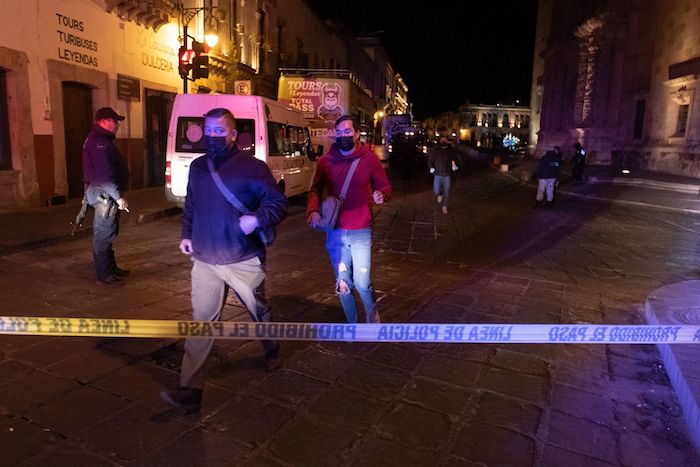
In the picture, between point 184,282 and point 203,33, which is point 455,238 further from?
point 203,33

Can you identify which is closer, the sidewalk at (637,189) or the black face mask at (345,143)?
the black face mask at (345,143)

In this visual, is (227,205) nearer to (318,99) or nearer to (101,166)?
(101,166)

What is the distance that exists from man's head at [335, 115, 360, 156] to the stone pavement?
1.66 metres

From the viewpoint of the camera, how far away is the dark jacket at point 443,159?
1250cm

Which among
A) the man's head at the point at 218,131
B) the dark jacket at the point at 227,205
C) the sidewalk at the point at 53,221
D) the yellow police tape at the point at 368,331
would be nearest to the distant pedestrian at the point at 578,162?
the sidewalk at the point at 53,221

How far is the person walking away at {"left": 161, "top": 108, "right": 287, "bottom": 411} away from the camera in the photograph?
10.7 ft

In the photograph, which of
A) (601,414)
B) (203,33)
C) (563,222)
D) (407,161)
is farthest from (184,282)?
(407,161)

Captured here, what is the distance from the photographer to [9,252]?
7500 millimetres

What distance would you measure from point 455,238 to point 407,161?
12.6m

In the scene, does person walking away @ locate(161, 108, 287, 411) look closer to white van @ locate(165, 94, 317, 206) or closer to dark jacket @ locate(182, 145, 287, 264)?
dark jacket @ locate(182, 145, 287, 264)

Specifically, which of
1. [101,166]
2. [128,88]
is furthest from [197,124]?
[128,88]

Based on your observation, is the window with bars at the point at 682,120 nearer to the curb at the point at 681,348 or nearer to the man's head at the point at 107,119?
the curb at the point at 681,348

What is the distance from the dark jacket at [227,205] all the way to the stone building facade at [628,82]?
2214 centimetres

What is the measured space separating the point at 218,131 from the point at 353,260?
1.67 m
